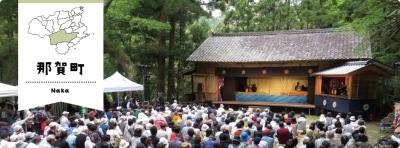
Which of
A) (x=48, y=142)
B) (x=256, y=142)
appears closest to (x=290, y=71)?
(x=256, y=142)

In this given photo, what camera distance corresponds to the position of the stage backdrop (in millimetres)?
16078

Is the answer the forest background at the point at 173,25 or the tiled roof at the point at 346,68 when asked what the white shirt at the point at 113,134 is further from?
the tiled roof at the point at 346,68

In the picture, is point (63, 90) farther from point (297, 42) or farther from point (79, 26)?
point (297, 42)

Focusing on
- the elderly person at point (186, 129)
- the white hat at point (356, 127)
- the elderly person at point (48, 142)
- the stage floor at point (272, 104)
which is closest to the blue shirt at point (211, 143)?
the elderly person at point (186, 129)

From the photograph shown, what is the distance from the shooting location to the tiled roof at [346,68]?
35.6 ft

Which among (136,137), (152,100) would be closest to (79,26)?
(136,137)

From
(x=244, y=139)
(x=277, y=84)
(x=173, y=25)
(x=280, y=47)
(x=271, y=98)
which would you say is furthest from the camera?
(x=173, y=25)

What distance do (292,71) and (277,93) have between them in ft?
9.58

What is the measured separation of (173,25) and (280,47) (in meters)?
8.81

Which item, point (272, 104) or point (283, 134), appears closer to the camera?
point (283, 134)

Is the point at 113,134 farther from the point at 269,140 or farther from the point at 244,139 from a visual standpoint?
the point at 269,140

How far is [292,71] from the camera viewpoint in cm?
1402

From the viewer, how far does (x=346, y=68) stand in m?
11.5

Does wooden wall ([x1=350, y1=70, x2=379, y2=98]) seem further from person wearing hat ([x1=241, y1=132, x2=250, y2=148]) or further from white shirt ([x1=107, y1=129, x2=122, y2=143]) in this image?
white shirt ([x1=107, y1=129, x2=122, y2=143])
